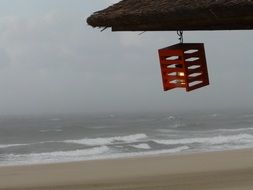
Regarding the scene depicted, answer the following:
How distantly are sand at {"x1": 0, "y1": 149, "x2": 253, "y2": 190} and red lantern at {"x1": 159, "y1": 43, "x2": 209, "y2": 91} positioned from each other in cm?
689

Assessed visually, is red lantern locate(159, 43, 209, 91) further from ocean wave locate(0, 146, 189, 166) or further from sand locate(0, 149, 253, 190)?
ocean wave locate(0, 146, 189, 166)

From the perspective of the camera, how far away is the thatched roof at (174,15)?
155 inches

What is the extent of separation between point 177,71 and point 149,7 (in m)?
0.86

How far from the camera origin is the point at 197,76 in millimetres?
5043

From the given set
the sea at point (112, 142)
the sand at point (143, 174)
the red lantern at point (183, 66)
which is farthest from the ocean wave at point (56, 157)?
the red lantern at point (183, 66)

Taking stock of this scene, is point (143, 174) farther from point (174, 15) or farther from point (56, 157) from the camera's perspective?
point (174, 15)

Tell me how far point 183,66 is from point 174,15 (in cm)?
88

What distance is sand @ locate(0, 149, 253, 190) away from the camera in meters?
12.3

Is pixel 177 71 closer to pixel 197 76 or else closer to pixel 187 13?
pixel 197 76

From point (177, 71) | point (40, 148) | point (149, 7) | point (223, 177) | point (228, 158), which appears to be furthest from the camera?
point (40, 148)

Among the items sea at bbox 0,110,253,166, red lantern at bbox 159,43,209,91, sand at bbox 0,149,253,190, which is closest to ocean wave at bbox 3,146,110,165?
sea at bbox 0,110,253,166

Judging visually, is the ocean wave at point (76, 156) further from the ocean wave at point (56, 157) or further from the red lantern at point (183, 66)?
the red lantern at point (183, 66)

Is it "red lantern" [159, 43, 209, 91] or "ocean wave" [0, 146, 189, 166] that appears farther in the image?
"ocean wave" [0, 146, 189, 166]

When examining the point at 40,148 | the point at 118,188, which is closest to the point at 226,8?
the point at 118,188
